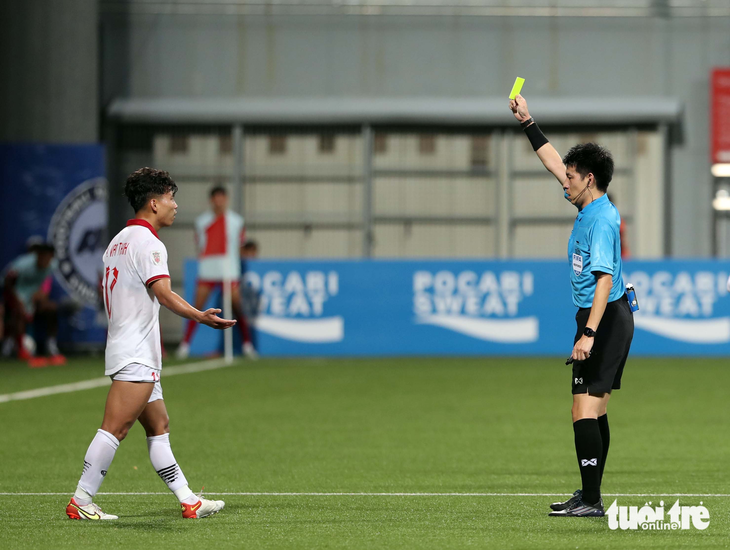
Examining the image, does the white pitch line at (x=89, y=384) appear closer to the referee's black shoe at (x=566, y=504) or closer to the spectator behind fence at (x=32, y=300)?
the spectator behind fence at (x=32, y=300)

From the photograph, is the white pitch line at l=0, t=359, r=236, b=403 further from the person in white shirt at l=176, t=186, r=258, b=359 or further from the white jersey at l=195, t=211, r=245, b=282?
the white jersey at l=195, t=211, r=245, b=282

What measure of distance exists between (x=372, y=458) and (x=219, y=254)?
9390mm

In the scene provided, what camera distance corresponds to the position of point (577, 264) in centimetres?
614

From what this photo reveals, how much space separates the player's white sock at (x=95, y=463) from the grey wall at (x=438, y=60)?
58.2ft

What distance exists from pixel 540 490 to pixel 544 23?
57.6 ft

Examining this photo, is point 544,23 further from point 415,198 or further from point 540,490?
point 540,490

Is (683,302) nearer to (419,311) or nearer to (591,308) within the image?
(419,311)

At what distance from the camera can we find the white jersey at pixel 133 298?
5.96 metres

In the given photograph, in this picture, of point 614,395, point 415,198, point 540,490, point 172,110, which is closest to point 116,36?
point 172,110

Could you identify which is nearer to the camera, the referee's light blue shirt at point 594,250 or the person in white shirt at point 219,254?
the referee's light blue shirt at point 594,250

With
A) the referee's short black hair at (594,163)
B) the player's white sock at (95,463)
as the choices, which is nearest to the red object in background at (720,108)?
the referee's short black hair at (594,163)

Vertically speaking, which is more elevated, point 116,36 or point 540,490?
point 116,36

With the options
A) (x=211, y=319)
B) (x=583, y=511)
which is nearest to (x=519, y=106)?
(x=211, y=319)

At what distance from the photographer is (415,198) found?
23328 mm
